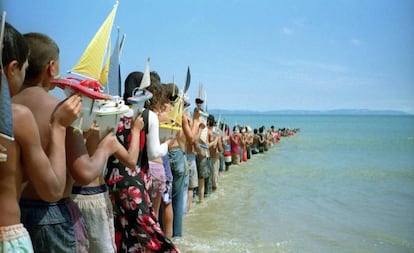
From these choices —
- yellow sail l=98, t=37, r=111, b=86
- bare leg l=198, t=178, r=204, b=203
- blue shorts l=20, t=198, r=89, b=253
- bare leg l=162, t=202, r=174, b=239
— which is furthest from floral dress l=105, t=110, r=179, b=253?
bare leg l=198, t=178, r=204, b=203

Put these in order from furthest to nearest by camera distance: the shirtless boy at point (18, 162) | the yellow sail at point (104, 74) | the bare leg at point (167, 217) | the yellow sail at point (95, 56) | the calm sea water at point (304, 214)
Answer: the calm sea water at point (304, 214)
the bare leg at point (167, 217)
the yellow sail at point (104, 74)
the yellow sail at point (95, 56)
the shirtless boy at point (18, 162)

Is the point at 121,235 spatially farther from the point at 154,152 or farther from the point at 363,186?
the point at 363,186

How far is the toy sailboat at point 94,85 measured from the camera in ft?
7.67

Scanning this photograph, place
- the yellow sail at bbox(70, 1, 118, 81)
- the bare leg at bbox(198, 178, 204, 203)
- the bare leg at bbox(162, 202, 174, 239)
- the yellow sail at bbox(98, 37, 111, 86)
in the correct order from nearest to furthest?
the yellow sail at bbox(70, 1, 118, 81)
the yellow sail at bbox(98, 37, 111, 86)
the bare leg at bbox(162, 202, 174, 239)
the bare leg at bbox(198, 178, 204, 203)

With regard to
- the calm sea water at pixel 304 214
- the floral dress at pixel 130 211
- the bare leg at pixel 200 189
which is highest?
the floral dress at pixel 130 211

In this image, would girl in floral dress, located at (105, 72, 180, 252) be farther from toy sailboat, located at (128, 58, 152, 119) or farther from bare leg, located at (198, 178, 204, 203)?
bare leg, located at (198, 178, 204, 203)

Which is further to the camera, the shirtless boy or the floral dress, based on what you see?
the floral dress

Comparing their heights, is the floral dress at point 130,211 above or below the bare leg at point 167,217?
above

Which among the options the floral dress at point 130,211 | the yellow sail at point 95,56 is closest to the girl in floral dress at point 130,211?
the floral dress at point 130,211

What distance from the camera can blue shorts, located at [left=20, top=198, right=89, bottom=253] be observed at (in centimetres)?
231

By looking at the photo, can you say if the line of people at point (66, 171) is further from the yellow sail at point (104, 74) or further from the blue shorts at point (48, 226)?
the yellow sail at point (104, 74)

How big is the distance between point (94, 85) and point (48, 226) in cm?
73

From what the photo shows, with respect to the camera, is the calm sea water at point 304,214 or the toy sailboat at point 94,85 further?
the calm sea water at point 304,214

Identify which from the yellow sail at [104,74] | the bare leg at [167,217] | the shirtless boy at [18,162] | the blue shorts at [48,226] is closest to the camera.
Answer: the shirtless boy at [18,162]
